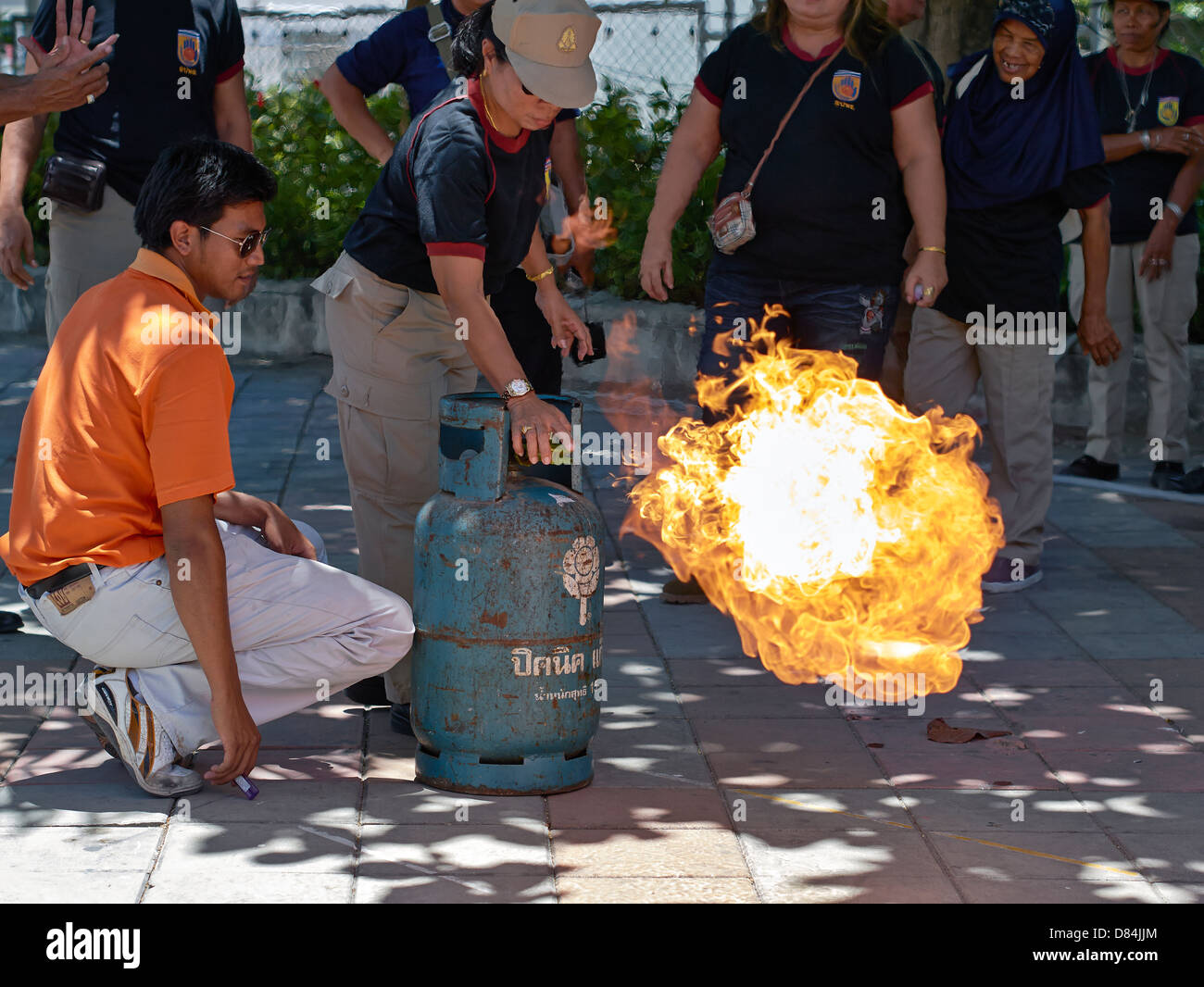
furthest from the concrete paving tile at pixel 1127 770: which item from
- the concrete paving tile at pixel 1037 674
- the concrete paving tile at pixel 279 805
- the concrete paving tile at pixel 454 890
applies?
the concrete paving tile at pixel 279 805

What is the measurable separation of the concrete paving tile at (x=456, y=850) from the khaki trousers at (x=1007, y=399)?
10.8 feet

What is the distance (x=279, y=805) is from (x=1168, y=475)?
226 inches

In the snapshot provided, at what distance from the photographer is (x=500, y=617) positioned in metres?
4.33

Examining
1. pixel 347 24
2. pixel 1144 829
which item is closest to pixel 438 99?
pixel 1144 829

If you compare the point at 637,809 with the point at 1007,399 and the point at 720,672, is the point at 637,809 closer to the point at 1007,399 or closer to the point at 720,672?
the point at 720,672

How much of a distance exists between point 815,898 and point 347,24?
13752 millimetres

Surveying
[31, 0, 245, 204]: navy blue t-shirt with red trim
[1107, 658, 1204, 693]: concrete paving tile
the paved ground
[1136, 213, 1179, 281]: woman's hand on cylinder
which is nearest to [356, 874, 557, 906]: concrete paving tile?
the paved ground

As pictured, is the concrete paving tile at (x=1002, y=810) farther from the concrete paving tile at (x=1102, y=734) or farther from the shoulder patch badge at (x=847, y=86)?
the shoulder patch badge at (x=847, y=86)

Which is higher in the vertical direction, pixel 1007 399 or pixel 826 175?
pixel 826 175

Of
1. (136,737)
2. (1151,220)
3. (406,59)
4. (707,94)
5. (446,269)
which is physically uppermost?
(406,59)

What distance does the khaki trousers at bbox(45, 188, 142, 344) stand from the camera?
5.64 meters

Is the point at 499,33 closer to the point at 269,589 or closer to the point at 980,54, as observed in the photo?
the point at 269,589

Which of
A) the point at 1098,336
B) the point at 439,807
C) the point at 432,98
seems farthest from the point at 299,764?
the point at 1098,336
